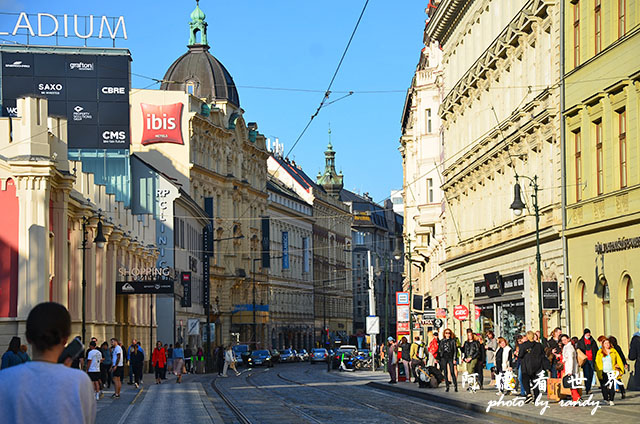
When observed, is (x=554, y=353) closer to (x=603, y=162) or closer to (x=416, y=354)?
(x=603, y=162)

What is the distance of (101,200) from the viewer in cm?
5250

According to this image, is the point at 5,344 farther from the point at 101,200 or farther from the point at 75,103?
the point at 75,103

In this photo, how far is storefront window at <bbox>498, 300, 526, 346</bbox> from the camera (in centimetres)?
4172

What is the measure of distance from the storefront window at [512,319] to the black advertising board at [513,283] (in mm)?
499

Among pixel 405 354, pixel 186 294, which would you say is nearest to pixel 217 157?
pixel 186 294

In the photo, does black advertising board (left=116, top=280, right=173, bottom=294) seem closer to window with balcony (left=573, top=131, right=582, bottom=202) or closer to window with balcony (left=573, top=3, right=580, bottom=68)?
window with balcony (left=573, top=131, right=582, bottom=202)

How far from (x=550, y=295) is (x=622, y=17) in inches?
348

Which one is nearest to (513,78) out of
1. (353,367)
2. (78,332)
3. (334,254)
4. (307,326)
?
(78,332)

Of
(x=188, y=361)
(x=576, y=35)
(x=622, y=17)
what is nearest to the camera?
(x=622, y=17)

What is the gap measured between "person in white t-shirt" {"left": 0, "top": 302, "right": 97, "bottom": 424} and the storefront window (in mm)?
36426

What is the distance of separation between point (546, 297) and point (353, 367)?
35.7 m

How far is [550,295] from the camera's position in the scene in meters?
34.7

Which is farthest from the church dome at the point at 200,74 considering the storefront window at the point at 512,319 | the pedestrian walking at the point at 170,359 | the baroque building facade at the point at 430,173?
Result: the storefront window at the point at 512,319

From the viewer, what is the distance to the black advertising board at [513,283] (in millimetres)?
40344
